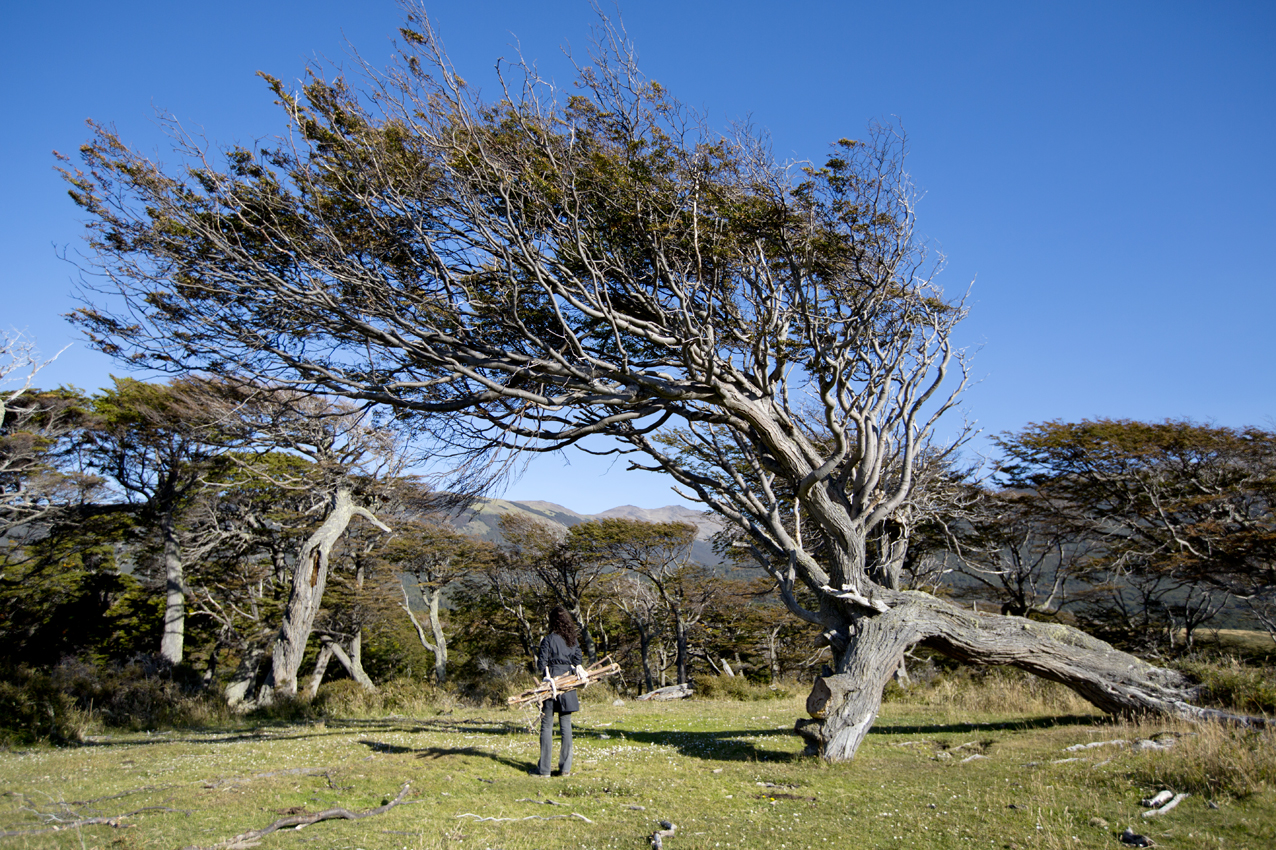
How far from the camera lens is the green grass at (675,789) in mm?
4281

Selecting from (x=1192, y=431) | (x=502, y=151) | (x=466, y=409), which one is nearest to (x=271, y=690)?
(x=466, y=409)

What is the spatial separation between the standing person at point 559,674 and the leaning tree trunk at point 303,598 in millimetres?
7646

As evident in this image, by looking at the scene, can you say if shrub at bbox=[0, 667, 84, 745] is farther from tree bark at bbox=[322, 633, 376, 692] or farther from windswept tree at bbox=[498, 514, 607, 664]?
windswept tree at bbox=[498, 514, 607, 664]

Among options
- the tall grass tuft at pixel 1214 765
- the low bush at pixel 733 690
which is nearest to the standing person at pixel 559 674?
the tall grass tuft at pixel 1214 765

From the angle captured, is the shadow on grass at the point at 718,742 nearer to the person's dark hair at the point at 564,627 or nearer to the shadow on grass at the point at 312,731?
the shadow on grass at the point at 312,731

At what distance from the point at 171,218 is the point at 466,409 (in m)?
3.67

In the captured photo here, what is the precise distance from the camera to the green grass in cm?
428

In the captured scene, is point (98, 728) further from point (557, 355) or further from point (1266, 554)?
point (1266, 554)

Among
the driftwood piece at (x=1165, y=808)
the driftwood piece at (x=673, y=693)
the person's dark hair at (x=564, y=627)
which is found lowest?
the driftwood piece at (x=673, y=693)

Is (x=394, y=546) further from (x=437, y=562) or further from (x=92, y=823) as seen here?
(x=92, y=823)

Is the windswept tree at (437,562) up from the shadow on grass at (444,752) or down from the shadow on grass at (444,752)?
up

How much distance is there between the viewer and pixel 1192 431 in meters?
16.1

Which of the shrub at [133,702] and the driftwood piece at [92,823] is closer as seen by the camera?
the driftwood piece at [92,823]

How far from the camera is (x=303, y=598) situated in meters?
12.8
